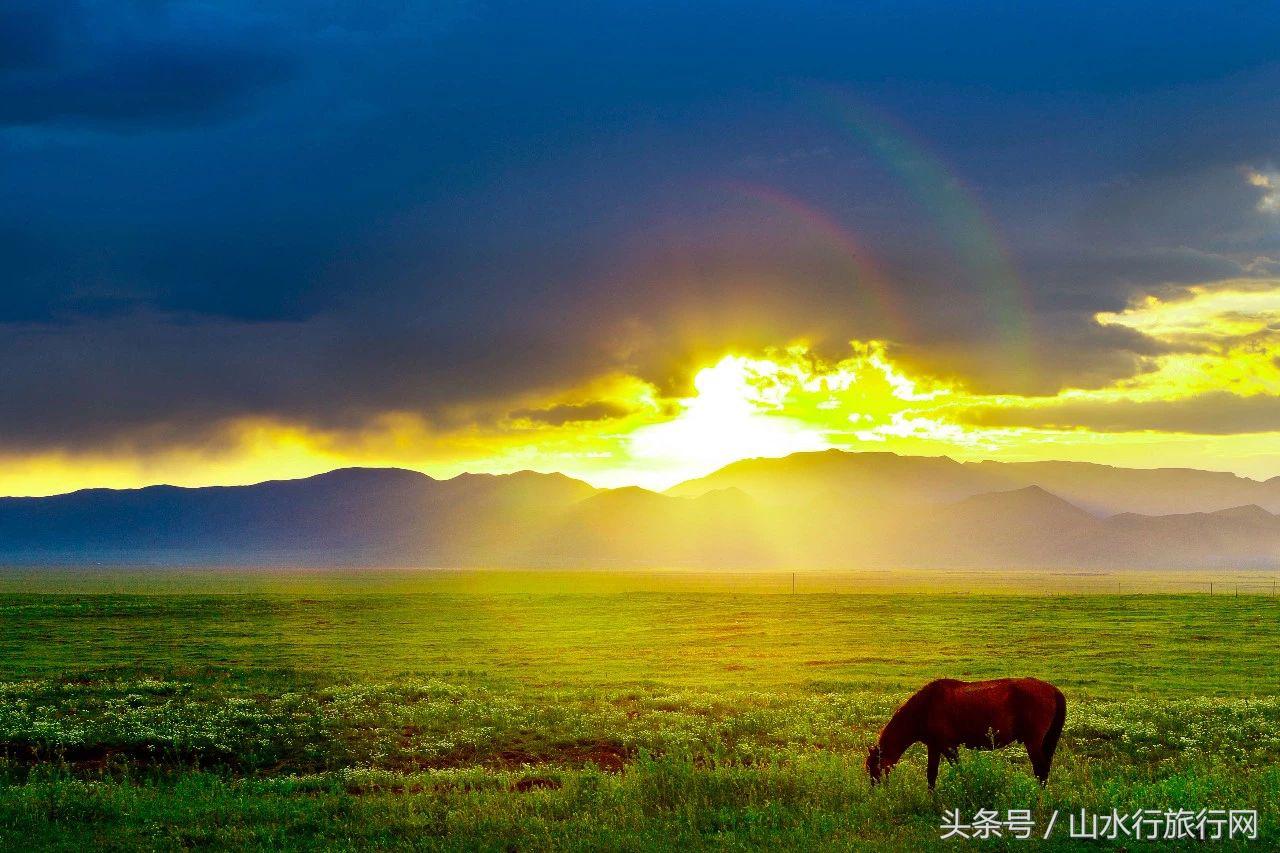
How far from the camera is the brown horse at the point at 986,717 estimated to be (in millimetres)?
17047

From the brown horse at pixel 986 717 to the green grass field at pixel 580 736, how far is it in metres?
0.52

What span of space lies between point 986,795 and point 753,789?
4.27 meters

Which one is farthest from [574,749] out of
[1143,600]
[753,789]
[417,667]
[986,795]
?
[1143,600]

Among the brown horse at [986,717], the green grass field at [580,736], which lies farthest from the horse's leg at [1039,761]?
the green grass field at [580,736]

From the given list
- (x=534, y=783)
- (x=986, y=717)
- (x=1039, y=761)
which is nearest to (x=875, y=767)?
(x=986, y=717)

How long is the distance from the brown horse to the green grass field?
0.52m

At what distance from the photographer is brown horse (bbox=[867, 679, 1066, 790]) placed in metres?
17.0

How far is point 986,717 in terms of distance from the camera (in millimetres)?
17047

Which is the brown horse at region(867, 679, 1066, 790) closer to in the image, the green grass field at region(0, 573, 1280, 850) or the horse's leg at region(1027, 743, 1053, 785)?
the horse's leg at region(1027, 743, 1053, 785)

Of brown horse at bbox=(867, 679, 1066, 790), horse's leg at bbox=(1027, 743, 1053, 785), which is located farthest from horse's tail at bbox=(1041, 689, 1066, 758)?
horse's leg at bbox=(1027, 743, 1053, 785)

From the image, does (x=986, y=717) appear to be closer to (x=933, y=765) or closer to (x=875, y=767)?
(x=933, y=765)

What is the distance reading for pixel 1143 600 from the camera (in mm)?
115812

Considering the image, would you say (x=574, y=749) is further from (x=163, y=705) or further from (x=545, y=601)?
(x=545, y=601)

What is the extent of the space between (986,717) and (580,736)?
16.2 metres
